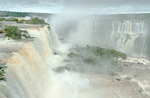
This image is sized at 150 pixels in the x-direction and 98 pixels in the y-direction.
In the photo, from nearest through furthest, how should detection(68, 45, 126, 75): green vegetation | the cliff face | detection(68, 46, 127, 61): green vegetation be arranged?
the cliff face, detection(68, 45, 126, 75): green vegetation, detection(68, 46, 127, 61): green vegetation

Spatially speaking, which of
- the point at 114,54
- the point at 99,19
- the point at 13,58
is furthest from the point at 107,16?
the point at 13,58

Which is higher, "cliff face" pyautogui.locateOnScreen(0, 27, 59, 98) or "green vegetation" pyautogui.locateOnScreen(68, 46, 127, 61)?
"cliff face" pyautogui.locateOnScreen(0, 27, 59, 98)

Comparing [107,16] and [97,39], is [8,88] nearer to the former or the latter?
[97,39]

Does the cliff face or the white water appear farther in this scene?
the white water

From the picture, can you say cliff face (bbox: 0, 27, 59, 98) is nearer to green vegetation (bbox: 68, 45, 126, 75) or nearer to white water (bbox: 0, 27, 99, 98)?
white water (bbox: 0, 27, 99, 98)

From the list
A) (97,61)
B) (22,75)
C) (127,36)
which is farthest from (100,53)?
(22,75)

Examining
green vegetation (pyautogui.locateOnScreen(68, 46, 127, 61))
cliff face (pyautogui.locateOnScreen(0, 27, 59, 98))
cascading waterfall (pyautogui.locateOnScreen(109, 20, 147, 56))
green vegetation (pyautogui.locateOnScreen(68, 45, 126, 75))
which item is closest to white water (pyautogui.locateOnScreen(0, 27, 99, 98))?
cliff face (pyautogui.locateOnScreen(0, 27, 59, 98))

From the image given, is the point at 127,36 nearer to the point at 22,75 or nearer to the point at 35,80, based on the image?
the point at 35,80

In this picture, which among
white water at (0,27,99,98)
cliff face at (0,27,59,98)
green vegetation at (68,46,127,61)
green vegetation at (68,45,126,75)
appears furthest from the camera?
green vegetation at (68,46,127,61)

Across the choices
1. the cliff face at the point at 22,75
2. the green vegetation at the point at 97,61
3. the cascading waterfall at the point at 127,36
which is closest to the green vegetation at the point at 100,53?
the green vegetation at the point at 97,61
